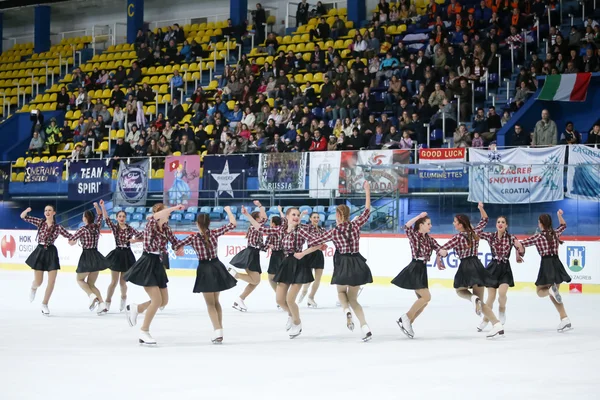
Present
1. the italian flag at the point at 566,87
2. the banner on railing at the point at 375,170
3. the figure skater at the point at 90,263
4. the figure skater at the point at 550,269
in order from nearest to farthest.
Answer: the figure skater at the point at 550,269 → the figure skater at the point at 90,263 → the banner on railing at the point at 375,170 → the italian flag at the point at 566,87

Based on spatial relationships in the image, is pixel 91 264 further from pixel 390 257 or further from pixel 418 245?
pixel 390 257

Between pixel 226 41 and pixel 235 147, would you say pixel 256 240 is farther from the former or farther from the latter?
pixel 226 41

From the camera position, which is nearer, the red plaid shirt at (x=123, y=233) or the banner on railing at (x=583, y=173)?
the red plaid shirt at (x=123, y=233)

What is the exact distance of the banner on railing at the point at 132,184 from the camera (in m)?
24.7

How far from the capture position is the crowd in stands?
2400 cm

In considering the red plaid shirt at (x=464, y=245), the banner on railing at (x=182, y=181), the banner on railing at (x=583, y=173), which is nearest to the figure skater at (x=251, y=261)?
the red plaid shirt at (x=464, y=245)

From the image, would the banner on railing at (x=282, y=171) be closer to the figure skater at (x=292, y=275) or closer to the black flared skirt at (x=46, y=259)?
the black flared skirt at (x=46, y=259)

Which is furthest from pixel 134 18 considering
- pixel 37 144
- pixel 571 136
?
pixel 571 136

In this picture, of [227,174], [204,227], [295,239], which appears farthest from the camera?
[227,174]

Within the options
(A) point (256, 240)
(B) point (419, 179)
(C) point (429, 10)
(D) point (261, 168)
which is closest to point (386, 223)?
(B) point (419, 179)

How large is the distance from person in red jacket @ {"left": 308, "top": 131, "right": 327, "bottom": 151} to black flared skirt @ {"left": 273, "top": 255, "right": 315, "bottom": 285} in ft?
41.0

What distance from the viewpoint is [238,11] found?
118ft

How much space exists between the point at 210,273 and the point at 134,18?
3008 cm

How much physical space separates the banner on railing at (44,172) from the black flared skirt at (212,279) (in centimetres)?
1642
